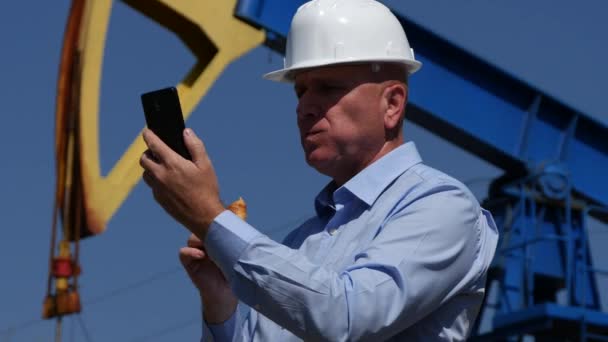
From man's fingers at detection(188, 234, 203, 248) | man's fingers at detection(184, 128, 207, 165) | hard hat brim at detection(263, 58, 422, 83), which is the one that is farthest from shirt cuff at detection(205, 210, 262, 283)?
hard hat brim at detection(263, 58, 422, 83)

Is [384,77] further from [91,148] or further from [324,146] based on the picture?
[91,148]

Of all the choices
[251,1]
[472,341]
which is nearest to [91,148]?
[251,1]

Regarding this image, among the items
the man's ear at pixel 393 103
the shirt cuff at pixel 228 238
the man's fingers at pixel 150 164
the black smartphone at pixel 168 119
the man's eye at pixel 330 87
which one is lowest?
the shirt cuff at pixel 228 238

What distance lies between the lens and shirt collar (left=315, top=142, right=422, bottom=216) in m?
2.80

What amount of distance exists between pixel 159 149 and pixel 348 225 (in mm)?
523

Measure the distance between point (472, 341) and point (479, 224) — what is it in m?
12.2

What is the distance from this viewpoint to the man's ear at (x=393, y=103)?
2.83 metres

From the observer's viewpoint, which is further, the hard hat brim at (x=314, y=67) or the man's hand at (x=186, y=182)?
the hard hat brim at (x=314, y=67)

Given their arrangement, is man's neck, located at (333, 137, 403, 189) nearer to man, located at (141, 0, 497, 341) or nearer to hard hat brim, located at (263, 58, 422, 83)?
man, located at (141, 0, 497, 341)

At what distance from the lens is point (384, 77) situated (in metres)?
2.86

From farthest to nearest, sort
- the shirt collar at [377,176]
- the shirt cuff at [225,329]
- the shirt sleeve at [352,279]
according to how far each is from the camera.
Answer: the shirt cuff at [225,329]
the shirt collar at [377,176]
the shirt sleeve at [352,279]

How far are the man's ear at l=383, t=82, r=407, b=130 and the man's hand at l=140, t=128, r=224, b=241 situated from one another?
1.62 ft

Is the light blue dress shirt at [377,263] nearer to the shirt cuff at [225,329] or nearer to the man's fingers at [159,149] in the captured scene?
the shirt cuff at [225,329]

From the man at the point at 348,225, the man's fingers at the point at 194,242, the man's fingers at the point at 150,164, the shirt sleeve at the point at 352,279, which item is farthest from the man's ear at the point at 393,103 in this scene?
the man's fingers at the point at 150,164
